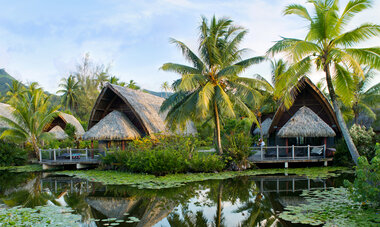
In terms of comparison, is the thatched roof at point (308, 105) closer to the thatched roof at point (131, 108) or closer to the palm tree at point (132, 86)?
the thatched roof at point (131, 108)

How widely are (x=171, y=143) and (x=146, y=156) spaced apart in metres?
2.22

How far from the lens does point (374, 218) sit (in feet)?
19.8

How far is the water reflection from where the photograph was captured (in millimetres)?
6934

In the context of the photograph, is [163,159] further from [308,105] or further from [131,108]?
[308,105]

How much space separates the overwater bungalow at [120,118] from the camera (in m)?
16.1

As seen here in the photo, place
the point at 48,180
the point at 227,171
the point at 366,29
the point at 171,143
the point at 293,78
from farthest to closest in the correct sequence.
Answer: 1. the point at 171,143
2. the point at 227,171
3. the point at 48,180
4. the point at 293,78
5. the point at 366,29

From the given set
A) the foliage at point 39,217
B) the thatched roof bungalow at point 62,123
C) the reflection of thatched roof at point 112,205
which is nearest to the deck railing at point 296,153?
the reflection of thatched roof at point 112,205

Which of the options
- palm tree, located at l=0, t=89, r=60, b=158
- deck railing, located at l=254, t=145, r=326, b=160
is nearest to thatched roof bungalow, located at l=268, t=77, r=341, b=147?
deck railing, located at l=254, t=145, r=326, b=160

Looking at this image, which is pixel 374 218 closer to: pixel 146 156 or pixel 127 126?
pixel 146 156

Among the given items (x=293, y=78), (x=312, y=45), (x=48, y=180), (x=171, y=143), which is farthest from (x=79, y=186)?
(x=312, y=45)

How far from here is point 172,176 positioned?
497 inches

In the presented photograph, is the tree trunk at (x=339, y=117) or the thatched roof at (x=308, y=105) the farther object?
the thatched roof at (x=308, y=105)

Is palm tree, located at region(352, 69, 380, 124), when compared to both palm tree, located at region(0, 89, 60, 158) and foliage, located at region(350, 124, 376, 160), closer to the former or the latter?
foliage, located at region(350, 124, 376, 160)

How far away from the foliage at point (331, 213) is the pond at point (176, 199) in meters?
0.34
